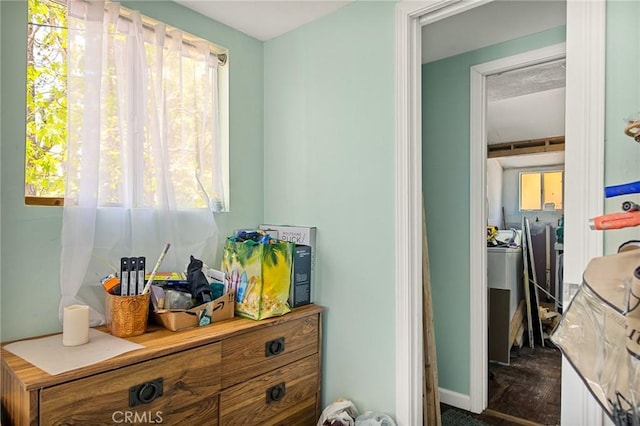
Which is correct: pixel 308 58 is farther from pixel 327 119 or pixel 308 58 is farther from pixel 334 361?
pixel 334 361

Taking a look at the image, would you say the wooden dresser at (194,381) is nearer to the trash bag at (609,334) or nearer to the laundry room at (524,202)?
the trash bag at (609,334)

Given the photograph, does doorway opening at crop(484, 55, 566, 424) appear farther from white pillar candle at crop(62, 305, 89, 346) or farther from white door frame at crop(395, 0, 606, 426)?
white pillar candle at crop(62, 305, 89, 346)

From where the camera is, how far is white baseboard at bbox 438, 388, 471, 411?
264cm

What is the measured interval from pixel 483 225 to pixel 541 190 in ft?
11.1

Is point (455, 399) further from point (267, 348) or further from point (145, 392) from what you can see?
point (145, 392)

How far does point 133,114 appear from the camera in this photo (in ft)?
5.95

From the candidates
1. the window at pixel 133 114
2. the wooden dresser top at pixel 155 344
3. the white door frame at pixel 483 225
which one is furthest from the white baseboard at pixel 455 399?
the window at pixel 133 114

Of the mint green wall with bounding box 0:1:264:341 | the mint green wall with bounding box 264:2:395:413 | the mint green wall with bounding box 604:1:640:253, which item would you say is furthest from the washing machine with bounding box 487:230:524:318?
the mint green wall with bounding box 0:1:264:341

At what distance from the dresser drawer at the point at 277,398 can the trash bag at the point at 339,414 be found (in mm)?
116

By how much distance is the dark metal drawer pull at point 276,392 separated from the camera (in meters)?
1.82

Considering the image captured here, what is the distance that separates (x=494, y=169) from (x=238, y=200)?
443 cm

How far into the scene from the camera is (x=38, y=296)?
1.58 meters

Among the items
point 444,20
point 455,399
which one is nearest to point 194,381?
point 455,399

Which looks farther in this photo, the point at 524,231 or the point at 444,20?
the point at 524,231
